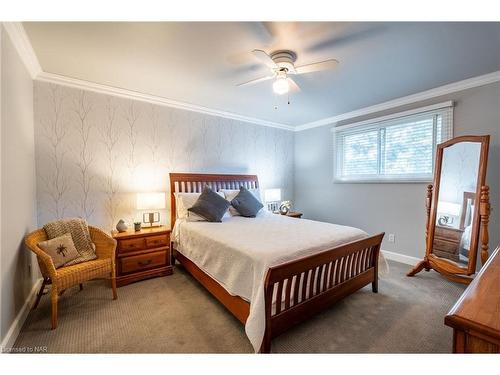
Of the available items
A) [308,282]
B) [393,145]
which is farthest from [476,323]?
[393,145]

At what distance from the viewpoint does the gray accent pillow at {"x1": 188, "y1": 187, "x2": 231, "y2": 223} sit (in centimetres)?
315

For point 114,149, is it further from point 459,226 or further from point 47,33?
point 459,226

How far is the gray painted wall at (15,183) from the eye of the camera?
1.73 meters

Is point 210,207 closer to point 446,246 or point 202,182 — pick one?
point 202,182

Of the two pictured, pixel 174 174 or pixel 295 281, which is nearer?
pixel 295 281

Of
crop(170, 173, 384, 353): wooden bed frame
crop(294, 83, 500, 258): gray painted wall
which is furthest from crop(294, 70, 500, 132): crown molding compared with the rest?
crop(170, 173, 384, 353): wooden bed frame

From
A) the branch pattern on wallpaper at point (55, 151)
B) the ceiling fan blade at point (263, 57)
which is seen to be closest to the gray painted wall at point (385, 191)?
the ceiling fan blade at point (263, 57)

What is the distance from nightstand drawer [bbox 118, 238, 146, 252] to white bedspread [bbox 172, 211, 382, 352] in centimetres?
47

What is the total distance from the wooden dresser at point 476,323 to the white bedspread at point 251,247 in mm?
1073

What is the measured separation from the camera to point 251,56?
209cm

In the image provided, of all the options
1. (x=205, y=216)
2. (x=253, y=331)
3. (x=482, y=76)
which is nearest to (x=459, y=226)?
(x=482, y=76)

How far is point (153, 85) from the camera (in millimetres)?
3006

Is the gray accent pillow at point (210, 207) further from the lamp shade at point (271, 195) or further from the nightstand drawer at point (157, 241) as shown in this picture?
the lamp shade at point (271, 195)

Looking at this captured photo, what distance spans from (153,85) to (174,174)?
1.30 m
